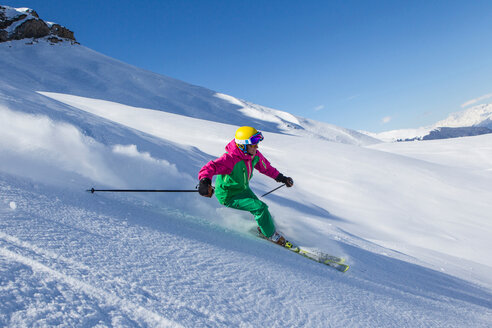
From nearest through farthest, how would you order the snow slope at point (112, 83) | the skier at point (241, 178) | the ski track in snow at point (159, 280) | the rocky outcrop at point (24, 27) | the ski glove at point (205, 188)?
the ski track in snow at point (159, 280), the ski glove at point (205, 188), the skier at point (241, 178), the snow slope at point (112, 83), the rocky outcrop at point (24, 27)

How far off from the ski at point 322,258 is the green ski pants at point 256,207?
0.18 metres

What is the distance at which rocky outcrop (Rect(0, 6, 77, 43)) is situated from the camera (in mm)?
38562

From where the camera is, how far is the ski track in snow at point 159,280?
3.57ft

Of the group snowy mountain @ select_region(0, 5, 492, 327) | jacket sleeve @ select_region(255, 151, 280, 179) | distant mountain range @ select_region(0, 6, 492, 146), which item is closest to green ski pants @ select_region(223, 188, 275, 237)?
snowy mountain @ select_region(0, 5, 492, 327)

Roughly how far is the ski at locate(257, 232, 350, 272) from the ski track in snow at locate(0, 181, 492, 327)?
0.14 metres

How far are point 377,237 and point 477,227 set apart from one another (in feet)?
10.7

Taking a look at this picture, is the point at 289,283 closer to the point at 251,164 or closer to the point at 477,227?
the point at 251,164

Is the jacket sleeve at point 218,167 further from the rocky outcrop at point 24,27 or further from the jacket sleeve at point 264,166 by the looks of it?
the rocky outcrop at point 24,27

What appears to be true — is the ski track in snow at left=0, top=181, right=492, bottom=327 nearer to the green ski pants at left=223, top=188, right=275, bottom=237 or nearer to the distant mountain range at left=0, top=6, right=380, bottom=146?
the green ski pants at left=223, top=188, right=275, bottom=237

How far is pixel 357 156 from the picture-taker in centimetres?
1057

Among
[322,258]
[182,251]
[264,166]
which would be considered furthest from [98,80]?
[182,251]

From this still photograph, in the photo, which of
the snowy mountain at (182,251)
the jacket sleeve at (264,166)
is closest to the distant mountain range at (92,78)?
the snowy mountain at (182,251)

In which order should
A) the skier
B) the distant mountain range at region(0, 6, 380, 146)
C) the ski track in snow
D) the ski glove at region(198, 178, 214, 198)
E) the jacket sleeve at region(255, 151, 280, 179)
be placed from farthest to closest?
the distant mountain range at region(0, 6, 380, 146)
the jacket sleeve at region(255, 151, 280, 179)
the skier
the ski glove at region(198, 178, 214, 198)
the ski track in snow

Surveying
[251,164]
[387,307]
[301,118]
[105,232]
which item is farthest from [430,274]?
[301,118]
